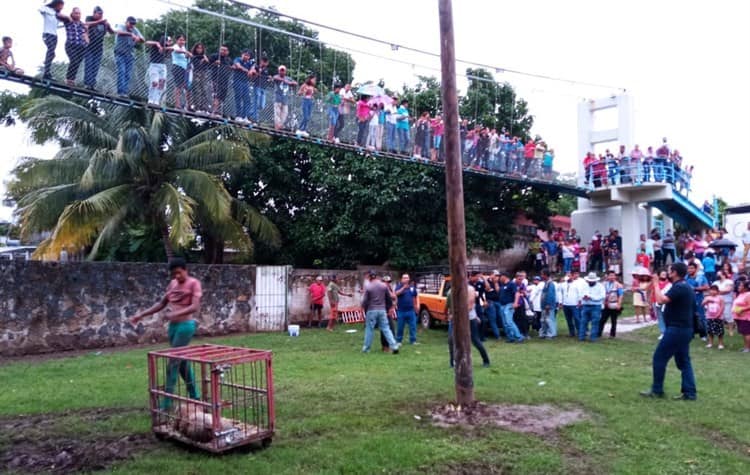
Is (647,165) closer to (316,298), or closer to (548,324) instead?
(548,324)

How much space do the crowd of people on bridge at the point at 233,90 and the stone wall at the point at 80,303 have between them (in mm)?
4859

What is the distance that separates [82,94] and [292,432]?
7557mm

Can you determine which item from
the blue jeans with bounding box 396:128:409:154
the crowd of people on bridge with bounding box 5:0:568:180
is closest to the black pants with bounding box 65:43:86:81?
the crowd of people on bridge with bounding box 5:0:568:180

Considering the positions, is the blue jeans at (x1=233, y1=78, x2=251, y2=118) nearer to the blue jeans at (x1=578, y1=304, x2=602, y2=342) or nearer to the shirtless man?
the shirtless man

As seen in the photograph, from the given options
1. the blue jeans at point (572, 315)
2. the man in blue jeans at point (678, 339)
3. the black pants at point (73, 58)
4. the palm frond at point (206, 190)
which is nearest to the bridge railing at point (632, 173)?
the blue jeans at point (572, 315)

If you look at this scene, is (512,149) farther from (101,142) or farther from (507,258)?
(101,142)

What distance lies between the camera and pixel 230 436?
5629 mm

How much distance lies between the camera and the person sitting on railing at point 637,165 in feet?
78.6

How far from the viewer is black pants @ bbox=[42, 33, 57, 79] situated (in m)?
9.93

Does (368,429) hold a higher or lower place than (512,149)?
lower

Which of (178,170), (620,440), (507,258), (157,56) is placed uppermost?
(157,56)

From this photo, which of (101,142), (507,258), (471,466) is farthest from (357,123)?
(507,258)

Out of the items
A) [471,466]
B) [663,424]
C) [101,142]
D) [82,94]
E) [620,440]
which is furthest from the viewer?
[101,142]

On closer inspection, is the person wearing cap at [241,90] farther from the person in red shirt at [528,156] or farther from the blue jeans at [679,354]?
the person in red shirt at [528,156]
